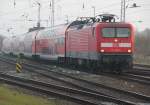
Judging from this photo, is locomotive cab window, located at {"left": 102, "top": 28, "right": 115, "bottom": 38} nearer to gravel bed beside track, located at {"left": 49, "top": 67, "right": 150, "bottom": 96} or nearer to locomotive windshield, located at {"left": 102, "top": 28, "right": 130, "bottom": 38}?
locomotive windshield, located at {"left": 102, "top": 28, "right": 130, "bottom": 38}

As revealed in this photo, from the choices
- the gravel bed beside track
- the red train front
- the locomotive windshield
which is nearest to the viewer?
the gravel bed beside track

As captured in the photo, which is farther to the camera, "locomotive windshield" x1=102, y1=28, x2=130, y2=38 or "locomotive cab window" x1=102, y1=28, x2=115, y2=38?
"locomotive windshield" x1=102, y1=28, x2=130, y2=38

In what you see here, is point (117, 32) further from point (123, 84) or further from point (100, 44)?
point (123, 84)

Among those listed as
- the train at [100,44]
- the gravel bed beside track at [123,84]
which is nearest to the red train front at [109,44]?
the train at [100,44]

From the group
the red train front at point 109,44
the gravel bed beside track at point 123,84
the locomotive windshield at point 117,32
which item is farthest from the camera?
the locomotive windshield at point 117,32

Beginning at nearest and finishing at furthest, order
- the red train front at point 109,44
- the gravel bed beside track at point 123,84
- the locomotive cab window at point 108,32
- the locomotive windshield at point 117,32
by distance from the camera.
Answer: the gravel bed beside track at point 123,84
the red train front at point 109,44
the locomotive cab window at point 108,32
the locomotive windshield at point 117,32

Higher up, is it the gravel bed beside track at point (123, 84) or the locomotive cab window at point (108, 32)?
the locomotive cab window at point (108, 32)

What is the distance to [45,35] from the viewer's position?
4538 centimetres

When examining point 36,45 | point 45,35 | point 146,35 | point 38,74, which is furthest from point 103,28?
point 146,35

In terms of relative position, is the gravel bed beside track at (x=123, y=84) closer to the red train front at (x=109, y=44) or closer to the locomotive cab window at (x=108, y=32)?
the red train front at (x=109, y=44)

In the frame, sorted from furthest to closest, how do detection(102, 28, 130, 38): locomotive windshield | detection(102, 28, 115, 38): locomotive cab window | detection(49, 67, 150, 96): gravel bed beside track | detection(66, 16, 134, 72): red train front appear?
detection(102, 28, 130, 38): locomotive windshield, detection(102, 28, 115, 38): locomotive cab window, detection(66, 16, 134, 72): red train front, detection(49, 67, 150, 96): gravel bed beside track

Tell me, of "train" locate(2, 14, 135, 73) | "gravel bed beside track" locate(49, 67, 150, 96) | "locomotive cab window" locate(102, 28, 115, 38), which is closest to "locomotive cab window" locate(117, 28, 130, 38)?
"train" locate(2, 14, 135, 73)

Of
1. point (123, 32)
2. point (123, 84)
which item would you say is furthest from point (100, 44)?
point (123, 84)

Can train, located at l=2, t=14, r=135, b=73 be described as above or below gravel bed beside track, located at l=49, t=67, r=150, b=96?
above
